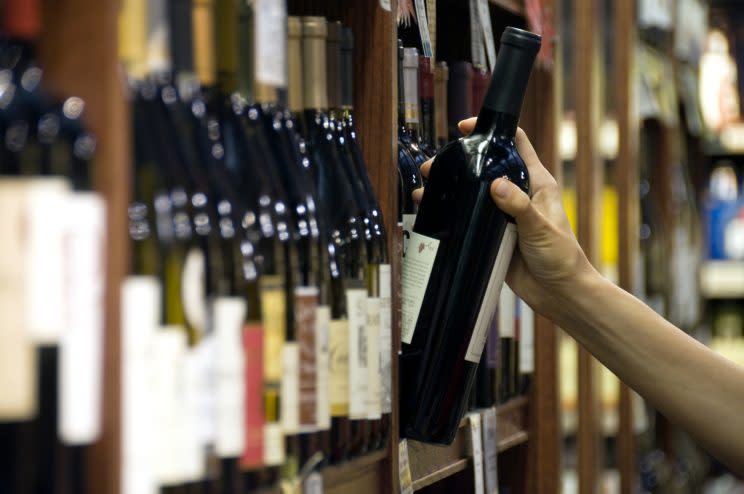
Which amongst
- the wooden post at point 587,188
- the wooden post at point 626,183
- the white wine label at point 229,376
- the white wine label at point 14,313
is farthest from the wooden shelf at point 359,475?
the wooden post at point 626,183

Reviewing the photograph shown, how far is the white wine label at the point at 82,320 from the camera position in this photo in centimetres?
73

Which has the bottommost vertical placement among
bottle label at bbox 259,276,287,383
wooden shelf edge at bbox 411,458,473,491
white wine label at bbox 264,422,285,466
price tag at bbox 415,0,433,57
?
wooden shelf edge at bbox 411,458,473,491

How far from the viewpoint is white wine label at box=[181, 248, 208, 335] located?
0.89 meters

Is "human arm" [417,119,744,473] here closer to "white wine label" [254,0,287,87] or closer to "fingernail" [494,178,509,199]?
"fingernail" [494,178,509,199]

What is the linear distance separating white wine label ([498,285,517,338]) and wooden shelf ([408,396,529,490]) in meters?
0.14

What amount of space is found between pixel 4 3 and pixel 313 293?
0.43 m

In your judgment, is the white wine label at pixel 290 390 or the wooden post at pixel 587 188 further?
the wooden post at pixel 587 188

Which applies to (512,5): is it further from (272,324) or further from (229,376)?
(229,376)

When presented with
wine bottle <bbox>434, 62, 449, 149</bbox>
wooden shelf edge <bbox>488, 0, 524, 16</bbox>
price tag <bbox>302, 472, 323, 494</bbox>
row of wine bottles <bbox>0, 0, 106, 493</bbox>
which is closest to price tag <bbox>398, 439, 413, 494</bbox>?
price tag <bbox>302, 472, 323, 494</bbox>

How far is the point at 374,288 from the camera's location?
1.24 m

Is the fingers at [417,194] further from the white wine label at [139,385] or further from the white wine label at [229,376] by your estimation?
the white wine label at [139,385]

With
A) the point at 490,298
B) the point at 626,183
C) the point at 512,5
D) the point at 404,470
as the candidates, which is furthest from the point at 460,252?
the point at 626,183

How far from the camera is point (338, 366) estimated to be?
113 centimetres

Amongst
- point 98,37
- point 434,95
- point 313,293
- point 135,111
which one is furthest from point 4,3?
point 434,95
